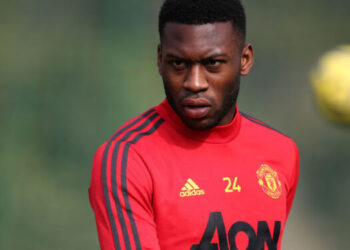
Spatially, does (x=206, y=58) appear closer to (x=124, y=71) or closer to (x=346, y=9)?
(x=124, y=71)

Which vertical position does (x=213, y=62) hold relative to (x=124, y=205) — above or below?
→ above

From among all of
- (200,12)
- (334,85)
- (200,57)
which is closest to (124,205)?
(200,57)

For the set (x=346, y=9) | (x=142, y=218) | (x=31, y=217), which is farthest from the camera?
(x=346, y=9)

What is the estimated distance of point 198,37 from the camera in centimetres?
256

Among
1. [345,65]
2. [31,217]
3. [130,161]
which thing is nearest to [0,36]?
[31,217]

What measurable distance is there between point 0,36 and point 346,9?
2.65 metres

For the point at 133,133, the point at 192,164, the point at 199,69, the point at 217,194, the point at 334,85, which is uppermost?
the point at 199,69

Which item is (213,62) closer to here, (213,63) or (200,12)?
(213,63)

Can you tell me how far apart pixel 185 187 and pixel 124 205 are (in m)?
0.27

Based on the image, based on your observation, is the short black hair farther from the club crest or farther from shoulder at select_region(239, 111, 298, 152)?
the club crest

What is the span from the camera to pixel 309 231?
4914 mm

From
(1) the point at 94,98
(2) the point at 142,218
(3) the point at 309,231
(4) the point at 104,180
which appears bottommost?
(3) the point at 309,231

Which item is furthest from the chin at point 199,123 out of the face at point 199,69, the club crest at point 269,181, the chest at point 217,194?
the club crest at point 269,181

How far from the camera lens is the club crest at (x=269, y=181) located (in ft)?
9.08
